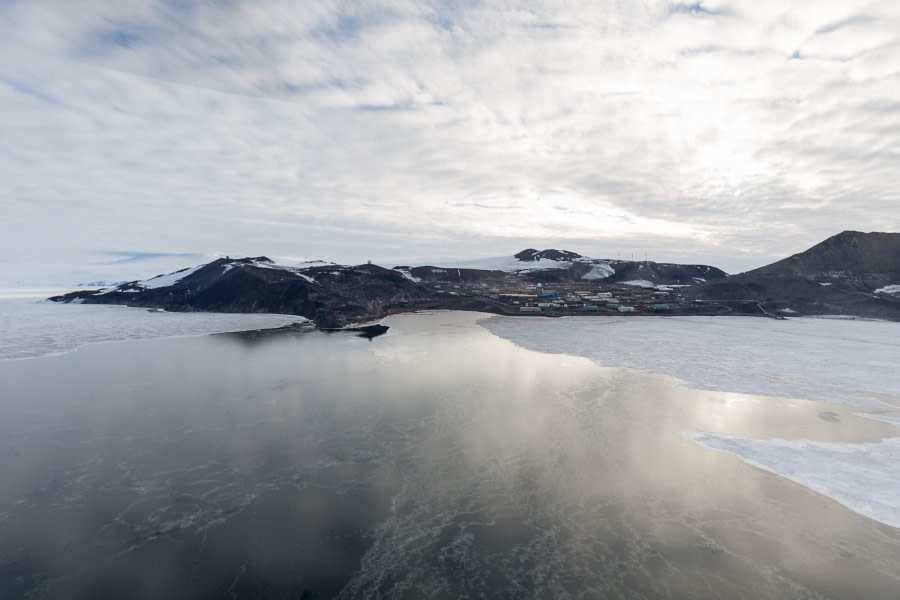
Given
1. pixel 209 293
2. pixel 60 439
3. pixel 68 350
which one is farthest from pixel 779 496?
pixel 209 293

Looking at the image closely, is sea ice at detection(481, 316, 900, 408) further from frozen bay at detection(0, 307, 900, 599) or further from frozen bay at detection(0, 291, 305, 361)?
frozen bay at detection(0, 291, 305, 361)

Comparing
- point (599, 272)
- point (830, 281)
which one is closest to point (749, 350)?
point (830, 281)

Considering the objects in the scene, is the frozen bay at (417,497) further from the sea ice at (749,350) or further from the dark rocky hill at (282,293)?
the dark rocky hill at (282,293)

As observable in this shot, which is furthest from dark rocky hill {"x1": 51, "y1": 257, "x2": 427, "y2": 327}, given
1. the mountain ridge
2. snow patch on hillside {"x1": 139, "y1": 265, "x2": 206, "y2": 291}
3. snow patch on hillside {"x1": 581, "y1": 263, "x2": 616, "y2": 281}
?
snow patch on hillside {"x1": 581, "y1": 263, "x2": 616, "y2": 281}

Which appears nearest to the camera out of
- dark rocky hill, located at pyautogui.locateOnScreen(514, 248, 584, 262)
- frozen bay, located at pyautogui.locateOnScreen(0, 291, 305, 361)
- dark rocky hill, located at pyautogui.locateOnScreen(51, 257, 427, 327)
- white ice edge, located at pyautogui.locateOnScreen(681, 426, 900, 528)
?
white ice edge, located at pyautogui.locateOnScreen(681, 426, 900, 528)

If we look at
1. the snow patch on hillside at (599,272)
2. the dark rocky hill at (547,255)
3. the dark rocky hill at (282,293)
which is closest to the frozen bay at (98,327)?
the dark rocky hill at (282,293)

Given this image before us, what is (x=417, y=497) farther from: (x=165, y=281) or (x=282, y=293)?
(x=165, y=281)
